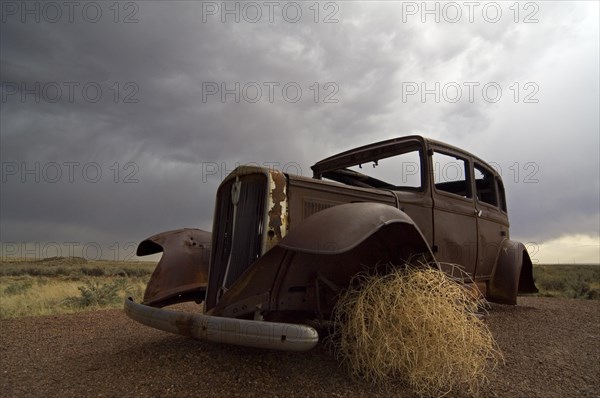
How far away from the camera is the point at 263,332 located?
2342mm

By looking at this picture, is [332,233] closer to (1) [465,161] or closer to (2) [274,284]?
(2) [274,284]

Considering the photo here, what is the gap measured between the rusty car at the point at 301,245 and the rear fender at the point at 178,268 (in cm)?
1

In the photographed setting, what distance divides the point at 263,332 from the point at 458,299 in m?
1.60

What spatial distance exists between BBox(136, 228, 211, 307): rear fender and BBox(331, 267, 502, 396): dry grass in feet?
5.84

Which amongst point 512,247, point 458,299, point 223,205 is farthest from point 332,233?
point 512,247

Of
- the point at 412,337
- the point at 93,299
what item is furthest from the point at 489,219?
the point at 93,299

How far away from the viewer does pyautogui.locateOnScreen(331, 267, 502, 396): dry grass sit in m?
2.82

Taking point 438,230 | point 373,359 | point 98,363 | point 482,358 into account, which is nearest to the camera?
point 373,359

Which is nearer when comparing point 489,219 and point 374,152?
point 374,152

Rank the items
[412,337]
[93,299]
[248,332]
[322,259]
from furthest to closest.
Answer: [93,299] → [322,259] → [412,337] → [248,332]

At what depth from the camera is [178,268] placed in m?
4.21

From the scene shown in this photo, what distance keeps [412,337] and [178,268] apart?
8.05 feet

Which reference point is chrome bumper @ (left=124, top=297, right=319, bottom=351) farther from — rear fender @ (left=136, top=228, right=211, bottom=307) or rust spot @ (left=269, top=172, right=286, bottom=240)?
rear fender @ (left=136, top=228, right=211, bottom=307)

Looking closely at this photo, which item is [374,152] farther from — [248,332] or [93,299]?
[93,299]
